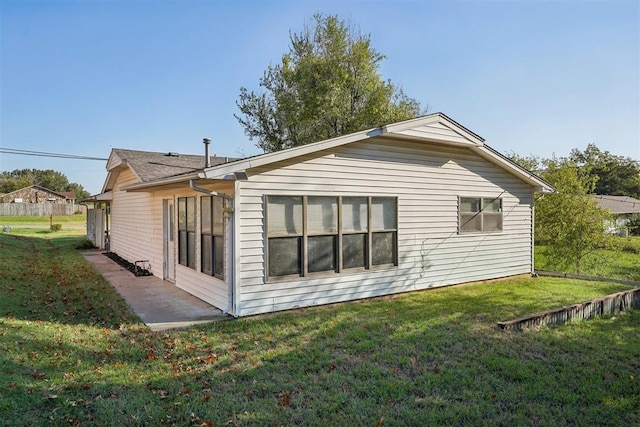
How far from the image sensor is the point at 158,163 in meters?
12.1

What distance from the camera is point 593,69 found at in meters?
12.6

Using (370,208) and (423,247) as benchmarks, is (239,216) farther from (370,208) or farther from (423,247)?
(423,247)

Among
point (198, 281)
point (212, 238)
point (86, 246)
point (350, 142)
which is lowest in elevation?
point (86, 246)

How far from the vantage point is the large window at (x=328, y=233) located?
21.7 ft

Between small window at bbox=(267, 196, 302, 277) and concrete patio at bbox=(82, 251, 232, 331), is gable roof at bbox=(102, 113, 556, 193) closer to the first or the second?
small window at bbox=(267, 196, 302, 277)

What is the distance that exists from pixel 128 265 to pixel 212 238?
657 cm

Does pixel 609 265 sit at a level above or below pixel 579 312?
below

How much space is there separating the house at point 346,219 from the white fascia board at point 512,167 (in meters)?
0.03

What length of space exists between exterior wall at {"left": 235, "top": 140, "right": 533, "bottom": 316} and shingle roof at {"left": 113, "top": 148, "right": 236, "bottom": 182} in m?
4.19

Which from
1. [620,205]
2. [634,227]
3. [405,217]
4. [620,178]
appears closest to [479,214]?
[405,217]

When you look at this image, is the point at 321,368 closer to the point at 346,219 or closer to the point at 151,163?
the point at 346,219

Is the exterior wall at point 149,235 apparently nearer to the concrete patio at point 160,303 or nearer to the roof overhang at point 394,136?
the concrete patio at point 160,303

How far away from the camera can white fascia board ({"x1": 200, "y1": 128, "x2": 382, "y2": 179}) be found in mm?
5866

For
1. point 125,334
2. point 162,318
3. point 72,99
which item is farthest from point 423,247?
point 72,99
